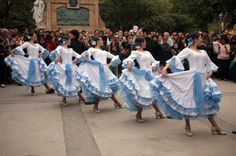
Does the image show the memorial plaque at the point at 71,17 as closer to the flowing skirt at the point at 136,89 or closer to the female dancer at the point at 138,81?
the female dancer at the point at 138,81

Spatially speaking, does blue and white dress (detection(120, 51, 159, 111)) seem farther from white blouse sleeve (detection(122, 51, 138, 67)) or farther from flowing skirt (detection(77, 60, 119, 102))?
flowing skirt (detection(77, 60, 119, 102))

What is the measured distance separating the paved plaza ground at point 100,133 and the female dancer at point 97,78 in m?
0.45

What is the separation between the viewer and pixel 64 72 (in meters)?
11.9

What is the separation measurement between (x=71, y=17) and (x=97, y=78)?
15.6 meters

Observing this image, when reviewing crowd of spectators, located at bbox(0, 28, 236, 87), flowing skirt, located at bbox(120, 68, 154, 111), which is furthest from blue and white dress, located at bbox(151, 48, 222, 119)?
crowd of spectators, located at bbox(0, 28, 236, 87)

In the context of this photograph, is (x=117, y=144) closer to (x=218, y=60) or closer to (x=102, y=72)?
(x=102, y=72)

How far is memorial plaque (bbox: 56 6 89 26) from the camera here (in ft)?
85.1

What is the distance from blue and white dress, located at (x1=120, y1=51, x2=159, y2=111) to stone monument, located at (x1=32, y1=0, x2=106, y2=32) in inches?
634

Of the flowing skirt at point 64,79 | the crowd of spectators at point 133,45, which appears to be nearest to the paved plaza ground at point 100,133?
the flowing skirt at point 64,79

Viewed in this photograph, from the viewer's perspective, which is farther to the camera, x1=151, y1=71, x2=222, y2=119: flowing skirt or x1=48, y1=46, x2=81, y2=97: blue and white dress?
x1=48, y1=46, x2=81, y2=97: blue and white dress

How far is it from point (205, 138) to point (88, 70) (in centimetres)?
388

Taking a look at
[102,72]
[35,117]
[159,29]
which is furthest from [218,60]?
[159,29]

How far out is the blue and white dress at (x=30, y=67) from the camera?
13898 mm

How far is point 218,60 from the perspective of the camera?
18172 mm
